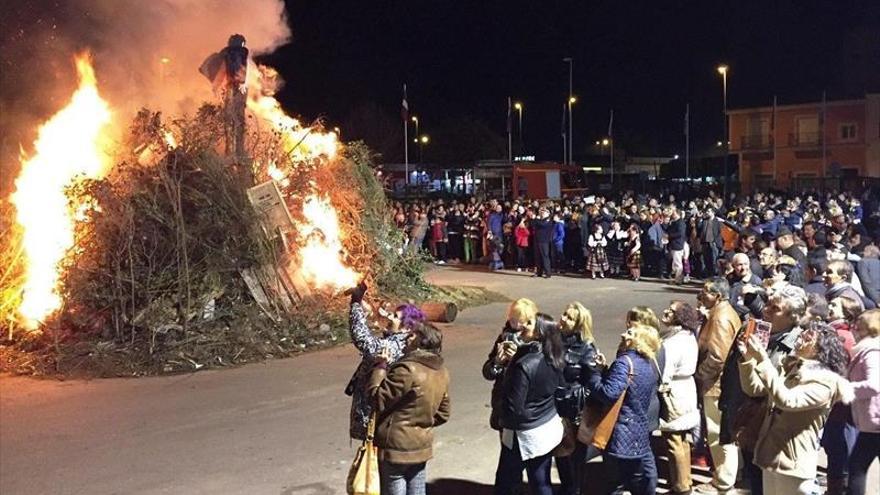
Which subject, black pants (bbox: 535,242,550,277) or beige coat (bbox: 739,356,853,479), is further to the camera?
black pants (bbox: 535,242,550,277)

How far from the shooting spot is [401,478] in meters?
4.58

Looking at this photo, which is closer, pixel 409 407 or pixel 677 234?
pixel 409 407

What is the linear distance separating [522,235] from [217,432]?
12675 millimetres

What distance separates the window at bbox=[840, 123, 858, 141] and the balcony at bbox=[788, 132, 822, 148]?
1.40 m

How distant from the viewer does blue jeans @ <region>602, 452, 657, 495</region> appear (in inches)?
192

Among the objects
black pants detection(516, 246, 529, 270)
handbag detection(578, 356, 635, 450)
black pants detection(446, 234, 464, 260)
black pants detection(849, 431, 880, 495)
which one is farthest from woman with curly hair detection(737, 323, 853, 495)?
black pants detection(446, 234, 464, 260)

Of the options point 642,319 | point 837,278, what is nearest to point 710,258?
point 837,278

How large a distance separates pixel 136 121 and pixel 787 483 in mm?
10265

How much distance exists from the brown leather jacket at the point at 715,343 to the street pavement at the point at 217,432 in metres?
0.84

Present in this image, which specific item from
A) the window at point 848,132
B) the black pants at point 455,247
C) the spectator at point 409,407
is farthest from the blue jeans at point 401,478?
the window at point 848,132

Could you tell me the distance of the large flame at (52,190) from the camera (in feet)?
36.0

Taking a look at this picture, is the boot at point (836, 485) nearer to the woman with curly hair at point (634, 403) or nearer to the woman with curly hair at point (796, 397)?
the woman with curly hair at point (796, 397)

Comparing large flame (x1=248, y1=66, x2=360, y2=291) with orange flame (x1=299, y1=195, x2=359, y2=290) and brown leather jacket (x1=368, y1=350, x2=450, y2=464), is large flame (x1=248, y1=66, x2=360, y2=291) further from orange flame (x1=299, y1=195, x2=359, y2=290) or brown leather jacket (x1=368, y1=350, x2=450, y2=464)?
brown leather jacket (x1=368, y1=350, x2=450, y2=464)

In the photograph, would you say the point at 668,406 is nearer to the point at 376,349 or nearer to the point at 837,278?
the point at 376,349
